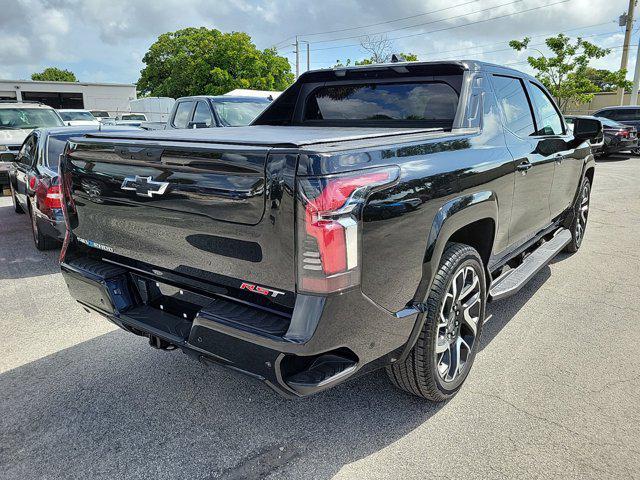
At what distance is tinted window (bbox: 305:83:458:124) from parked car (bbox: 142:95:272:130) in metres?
5.27

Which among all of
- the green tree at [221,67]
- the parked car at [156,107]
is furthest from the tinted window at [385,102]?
the green tree at [221,67]

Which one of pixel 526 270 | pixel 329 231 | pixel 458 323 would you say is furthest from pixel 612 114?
pixel 329 231

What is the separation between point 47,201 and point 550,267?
5584 mm

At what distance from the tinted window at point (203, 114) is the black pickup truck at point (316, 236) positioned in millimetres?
6379

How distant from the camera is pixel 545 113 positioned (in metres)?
4.44

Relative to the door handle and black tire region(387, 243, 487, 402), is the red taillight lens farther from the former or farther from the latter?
the door handle

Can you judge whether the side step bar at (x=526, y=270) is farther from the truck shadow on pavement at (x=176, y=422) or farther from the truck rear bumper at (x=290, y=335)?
the truck rear bumper at (x=290, y=335)

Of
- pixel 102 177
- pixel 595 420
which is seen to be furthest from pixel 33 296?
pixel 595 420

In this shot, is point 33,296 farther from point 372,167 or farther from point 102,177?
point 372,167

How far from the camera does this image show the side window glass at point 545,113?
4285 mm

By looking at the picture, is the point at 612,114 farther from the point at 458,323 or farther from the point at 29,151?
the point at 458,323

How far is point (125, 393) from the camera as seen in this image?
3.10 m

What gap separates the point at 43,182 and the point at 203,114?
14.5ft

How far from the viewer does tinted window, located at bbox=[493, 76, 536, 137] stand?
3680 millimetres
